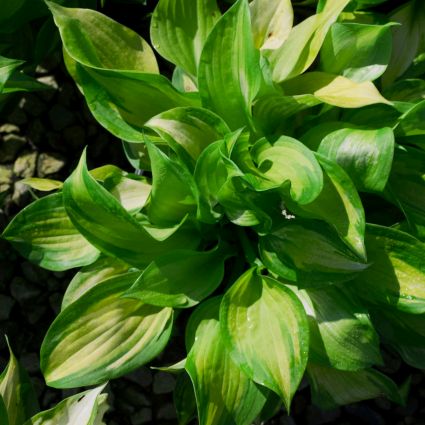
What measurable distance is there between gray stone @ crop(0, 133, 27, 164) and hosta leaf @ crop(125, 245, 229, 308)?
1.95ft

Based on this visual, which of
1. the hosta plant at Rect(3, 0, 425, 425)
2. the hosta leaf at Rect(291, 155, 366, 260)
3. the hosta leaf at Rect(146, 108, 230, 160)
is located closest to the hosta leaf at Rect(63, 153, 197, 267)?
the hosta plant at Rect(3, 0, 425, 425)

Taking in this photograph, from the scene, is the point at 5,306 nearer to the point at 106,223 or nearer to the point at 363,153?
the point at 106,223

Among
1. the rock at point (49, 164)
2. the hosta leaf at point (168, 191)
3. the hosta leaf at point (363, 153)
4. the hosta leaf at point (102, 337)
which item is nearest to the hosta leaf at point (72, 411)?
the hosta leaf at point (102, 337)

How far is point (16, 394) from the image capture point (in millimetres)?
1097

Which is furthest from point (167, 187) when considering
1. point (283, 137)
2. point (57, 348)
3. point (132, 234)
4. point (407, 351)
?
point (407, 351)

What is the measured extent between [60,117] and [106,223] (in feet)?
1.90

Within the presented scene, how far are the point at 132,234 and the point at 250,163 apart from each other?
0.22 meters

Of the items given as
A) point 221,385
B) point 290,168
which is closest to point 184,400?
point 221,385

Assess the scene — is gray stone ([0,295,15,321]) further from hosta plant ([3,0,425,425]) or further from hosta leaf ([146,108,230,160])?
hosta leaf ([146,108,230,160])

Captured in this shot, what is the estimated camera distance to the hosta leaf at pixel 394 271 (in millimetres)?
1074

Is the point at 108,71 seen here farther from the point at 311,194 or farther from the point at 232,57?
the point at 311,194

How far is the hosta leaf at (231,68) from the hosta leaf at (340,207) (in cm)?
16

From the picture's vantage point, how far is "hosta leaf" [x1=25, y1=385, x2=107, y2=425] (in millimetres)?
1043

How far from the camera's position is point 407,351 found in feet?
4.03
